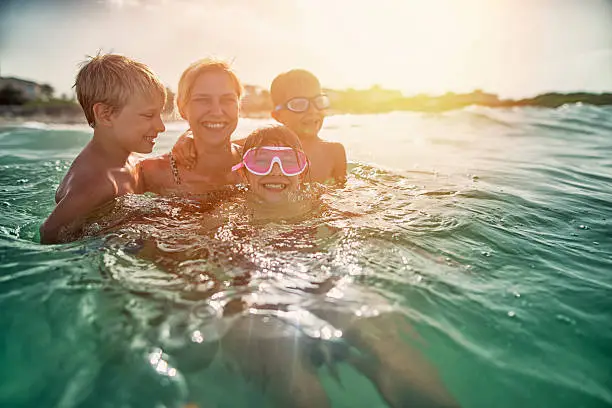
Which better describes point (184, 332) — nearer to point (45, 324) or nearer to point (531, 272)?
point (45, 324)

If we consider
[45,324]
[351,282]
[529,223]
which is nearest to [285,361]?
[351,282]

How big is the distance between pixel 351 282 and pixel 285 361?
739mm

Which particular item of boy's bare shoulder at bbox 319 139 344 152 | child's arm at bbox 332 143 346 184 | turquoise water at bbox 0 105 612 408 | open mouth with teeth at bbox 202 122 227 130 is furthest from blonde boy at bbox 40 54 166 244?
child's arm at bbox 332 143 346 184

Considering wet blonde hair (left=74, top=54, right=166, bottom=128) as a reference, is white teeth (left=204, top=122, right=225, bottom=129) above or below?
below

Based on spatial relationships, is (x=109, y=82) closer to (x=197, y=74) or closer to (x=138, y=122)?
(x=138, y=122)

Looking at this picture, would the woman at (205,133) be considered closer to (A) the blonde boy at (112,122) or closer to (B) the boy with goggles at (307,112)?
(A) the blonde boy at (112,122)

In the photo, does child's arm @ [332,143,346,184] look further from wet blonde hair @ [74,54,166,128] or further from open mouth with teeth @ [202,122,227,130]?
wet blonde hair @ [74,54,166,128]

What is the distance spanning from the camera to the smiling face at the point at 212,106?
4.22 m

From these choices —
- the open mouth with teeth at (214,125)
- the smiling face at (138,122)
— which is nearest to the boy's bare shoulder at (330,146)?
the open mouth with teeth at (214,125)

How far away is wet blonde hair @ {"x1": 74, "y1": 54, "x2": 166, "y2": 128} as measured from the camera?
368 cm

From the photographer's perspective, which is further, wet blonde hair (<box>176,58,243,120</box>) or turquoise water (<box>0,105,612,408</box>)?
wet blonde hair (<box>176,58,243,120</box>)

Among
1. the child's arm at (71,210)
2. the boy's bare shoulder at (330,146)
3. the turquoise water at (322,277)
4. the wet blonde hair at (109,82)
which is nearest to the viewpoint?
the turquoise water at (322,277)

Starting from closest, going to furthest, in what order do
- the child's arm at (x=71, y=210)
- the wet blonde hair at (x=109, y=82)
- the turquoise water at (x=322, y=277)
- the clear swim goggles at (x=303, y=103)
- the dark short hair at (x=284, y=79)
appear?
A: the turquoise water at (x=322, y=277), the child's arm at (x=71, y=210), the wet blonde hair at (x=109, y=82), the clear swim goggles at (x=303, y=103), the dark short hair at (x=284, y=79)

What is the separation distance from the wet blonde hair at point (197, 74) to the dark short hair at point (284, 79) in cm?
91
